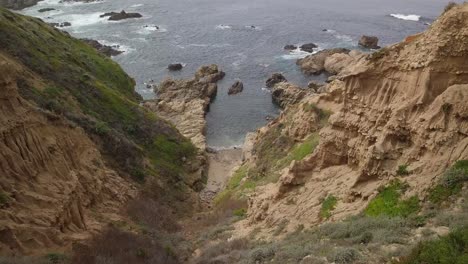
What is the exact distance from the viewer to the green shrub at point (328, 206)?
2233cm

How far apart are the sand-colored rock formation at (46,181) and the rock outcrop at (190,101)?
2208cm

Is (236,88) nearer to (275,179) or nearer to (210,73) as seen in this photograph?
(210,73)

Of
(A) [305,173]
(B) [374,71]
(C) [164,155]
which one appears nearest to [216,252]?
(A) [305,173]

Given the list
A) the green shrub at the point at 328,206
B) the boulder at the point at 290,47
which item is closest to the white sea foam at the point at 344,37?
the boulder at the point at 290,47

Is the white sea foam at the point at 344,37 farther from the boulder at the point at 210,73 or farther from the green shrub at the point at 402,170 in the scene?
the green shrub at the point at 402,170

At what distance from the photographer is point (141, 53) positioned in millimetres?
81562

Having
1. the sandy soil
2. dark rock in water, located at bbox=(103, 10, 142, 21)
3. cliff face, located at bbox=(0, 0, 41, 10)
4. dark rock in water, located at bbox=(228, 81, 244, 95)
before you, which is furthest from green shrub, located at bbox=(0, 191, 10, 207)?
cliff face, located at bbox=(0, 0, 41, 10)

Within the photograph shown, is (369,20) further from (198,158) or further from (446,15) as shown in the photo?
(446,15)

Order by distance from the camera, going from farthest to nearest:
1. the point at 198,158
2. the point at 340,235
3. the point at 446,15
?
the point at 198,158 → the point at 446,15 → the point at 340,235

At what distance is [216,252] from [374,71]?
1196cm

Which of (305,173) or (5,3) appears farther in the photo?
(5,3)

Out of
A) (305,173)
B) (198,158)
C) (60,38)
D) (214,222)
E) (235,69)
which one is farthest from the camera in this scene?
(235,69)

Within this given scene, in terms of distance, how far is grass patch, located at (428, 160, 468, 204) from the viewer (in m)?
18.5

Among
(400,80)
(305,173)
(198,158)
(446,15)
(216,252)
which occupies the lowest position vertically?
(198,158)
